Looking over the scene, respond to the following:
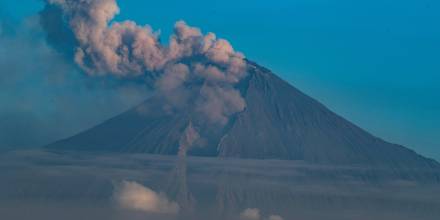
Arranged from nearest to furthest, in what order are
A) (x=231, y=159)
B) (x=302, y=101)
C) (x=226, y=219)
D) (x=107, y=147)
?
1. (x=226, y=219)
2. (x=231, y=159)
3. (x=107, y=147)
4. (x=302, y=101)

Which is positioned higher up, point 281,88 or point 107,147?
point 281,88

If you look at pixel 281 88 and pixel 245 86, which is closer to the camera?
pixel 245 86

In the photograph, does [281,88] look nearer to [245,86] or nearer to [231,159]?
[245,86]

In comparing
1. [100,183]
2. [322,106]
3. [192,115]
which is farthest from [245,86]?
[100,183]

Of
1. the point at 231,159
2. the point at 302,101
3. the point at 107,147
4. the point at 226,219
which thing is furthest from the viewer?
the point at 302,101

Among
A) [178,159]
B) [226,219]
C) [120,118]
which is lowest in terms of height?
[226,219]

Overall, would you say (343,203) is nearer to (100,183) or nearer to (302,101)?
(302,101)
